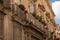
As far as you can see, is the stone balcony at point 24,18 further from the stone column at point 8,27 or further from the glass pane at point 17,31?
the stone column at point 8,27

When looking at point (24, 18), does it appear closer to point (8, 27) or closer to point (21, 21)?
point (21, 21)

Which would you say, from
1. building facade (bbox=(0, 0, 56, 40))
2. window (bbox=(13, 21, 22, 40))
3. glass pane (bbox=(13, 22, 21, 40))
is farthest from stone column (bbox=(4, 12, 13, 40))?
glass pane (bbox=(13, 22, 21, 40))

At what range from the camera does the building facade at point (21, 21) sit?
20.0 metres

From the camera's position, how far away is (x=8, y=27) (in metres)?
20.4

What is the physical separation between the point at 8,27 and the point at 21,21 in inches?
111

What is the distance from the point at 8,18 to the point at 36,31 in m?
7.66

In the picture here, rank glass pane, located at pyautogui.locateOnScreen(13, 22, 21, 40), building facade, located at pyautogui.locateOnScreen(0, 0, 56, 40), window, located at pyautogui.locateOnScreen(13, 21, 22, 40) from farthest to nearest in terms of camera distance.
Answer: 1. glass pane, located at pyautogui.locateOnScreen(13, 22, 21, 40)
2. window, located at pyautogui.locateOnScreen(13, 21, 22, 40)
3. building facade, located at pyautogui.locateOnScreen(0, 0, 56, 40)

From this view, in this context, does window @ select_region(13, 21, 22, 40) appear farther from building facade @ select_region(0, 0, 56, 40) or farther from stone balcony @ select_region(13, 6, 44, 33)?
stone balcony @ select_region(13, 6, 44, 33)

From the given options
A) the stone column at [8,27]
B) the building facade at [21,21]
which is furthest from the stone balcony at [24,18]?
the stone column at [8,27]

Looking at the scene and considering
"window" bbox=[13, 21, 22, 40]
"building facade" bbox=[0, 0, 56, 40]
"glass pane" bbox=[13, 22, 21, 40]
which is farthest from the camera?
"glass pane" bbox=[13, 22, 21, 40]

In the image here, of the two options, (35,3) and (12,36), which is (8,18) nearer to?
(12,36)

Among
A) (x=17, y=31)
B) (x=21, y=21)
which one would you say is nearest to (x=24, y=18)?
(x=21, y=21)

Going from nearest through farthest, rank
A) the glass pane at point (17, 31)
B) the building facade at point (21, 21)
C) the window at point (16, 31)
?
1. the building facade at point (21, 21)
2. the window at point (16, 31)
3. the glass pane at point (17, 31)

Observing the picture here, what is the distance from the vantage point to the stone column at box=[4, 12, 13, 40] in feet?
65.7
